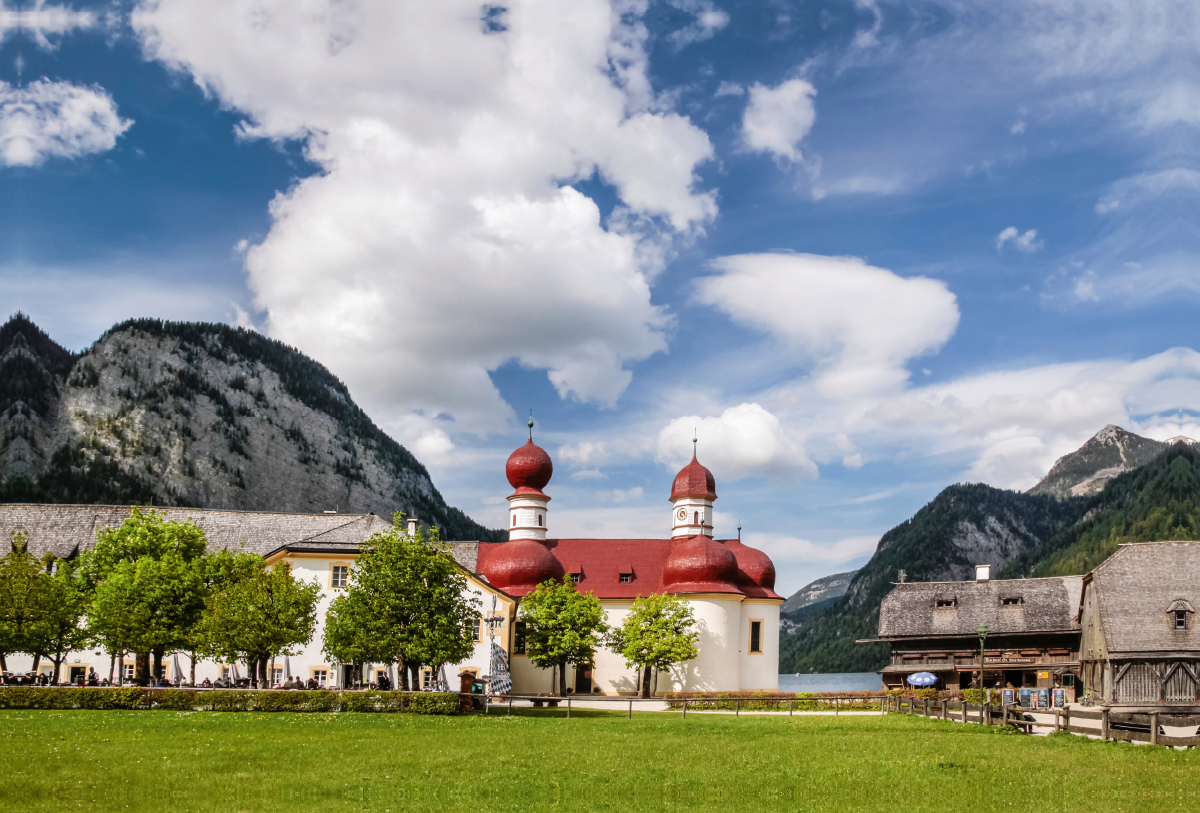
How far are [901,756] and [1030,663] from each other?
146ft

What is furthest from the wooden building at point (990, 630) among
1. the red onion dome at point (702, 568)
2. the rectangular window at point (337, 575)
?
the rectangular window at point (337, 575)

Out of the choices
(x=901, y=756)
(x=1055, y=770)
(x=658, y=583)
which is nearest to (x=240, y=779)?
→ (x=901, y=756)

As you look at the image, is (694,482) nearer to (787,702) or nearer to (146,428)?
(787,702)

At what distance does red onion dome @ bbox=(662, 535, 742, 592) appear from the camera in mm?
63969

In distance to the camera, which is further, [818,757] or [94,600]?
[94,600]

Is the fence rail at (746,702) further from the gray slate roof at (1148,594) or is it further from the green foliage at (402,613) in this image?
the gray slate roof at (1148,594)

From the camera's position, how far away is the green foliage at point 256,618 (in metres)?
44.1

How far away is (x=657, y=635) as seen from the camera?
2365 inches

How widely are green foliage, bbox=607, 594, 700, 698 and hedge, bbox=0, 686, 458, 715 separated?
23633 mm

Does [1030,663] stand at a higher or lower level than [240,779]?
lower

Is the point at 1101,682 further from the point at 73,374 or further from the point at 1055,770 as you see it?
the point at 73,374

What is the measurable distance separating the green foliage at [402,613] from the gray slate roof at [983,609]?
34774 mm

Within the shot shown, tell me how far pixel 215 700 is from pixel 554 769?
1989cm

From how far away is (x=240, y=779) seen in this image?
1934 cm
